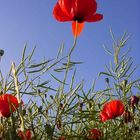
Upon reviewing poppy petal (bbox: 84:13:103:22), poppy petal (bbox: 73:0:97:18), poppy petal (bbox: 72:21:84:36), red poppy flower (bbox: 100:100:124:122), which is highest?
poppy petal (bbox: 73:0:97:18)

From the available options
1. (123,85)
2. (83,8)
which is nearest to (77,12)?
(83,8)

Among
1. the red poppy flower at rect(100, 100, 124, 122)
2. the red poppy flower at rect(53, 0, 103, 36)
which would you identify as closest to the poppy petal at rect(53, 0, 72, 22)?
the red poppy flower at rect(53, 0, 103, 36)

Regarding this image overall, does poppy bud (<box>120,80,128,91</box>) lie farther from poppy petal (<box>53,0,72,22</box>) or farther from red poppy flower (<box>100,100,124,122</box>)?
poppy petal (<box>53,0,72,22</box>)

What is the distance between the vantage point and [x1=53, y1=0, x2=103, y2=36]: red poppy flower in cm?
160

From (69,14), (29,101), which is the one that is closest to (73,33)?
(69,14)

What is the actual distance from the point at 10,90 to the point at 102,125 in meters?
0.71

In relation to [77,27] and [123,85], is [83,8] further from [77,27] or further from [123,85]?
[123,85]

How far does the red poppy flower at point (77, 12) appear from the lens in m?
1.60

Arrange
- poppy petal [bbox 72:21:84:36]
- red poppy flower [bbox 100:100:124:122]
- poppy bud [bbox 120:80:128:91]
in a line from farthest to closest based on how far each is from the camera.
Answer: poppy bud [bbox 120:80:128:91]
red poppy flower [bbox 100:100:124:122]
poppy petal [bbox 72:21:84:36]

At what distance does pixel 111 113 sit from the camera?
1.89 meters

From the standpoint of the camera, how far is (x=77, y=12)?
1632 millimetres

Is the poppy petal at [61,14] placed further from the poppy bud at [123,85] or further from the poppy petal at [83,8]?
the poppy bud at [123,85]

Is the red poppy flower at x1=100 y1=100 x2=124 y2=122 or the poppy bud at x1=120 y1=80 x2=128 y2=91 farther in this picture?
the poppy bud at x1=120 y1=80 x2=128 y2=91

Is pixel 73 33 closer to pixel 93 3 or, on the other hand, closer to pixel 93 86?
pixel 93 3
